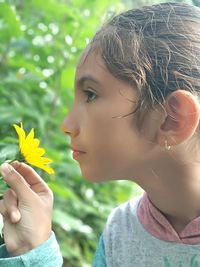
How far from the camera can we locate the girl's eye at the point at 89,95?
2.72ft

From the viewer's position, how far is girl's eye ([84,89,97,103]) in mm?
831

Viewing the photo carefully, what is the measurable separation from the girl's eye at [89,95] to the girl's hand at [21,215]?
0.15 metres

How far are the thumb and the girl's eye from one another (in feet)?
0.52

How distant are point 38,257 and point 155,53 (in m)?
0.36

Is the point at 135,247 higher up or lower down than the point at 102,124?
lower down

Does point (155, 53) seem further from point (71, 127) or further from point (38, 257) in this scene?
point (38, 257)

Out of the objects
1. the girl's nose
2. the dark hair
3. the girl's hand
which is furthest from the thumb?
the dark hair

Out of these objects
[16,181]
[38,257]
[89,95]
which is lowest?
[38,257]

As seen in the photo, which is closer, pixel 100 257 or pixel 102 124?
pixel 102 124

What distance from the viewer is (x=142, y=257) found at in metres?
0.97

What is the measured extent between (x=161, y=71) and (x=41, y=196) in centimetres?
29

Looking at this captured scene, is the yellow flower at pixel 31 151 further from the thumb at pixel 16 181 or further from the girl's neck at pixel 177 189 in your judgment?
the girl's neck at pixel 177 189

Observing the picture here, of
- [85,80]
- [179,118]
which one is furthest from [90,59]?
[179,118]

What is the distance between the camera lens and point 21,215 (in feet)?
2.81
